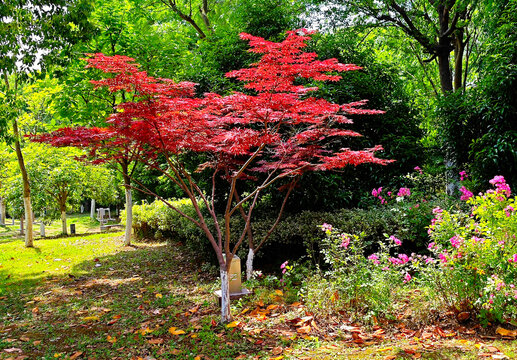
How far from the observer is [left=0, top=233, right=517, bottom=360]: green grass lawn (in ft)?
9.75

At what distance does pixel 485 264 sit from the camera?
3.16m

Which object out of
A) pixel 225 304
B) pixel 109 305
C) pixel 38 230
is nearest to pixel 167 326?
pixel 225 304

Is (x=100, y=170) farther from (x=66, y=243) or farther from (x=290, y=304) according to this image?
(x=290, y=304)

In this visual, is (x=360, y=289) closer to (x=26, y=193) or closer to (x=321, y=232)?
(x=321, y=232)

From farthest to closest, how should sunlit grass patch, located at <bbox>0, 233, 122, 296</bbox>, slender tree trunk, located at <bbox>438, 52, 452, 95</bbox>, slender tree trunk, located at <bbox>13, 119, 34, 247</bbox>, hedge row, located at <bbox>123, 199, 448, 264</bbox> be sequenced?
slender tree trunk, located at <bbox>13, 119, 34, 247</bbox> < slender tree trunk, located at <bbox>438, 52, 452, 95</bbox> < sunlit grass patch, located at <bbox>0, 233, 122, 296</bbox> < hedge row, located at <bbox>123, 199, 448, 264</bbox>

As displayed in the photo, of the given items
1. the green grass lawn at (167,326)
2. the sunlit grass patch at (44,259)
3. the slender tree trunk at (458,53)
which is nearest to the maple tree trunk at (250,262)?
the green grass lawn at (167,326)

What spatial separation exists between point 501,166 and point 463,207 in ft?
2.89

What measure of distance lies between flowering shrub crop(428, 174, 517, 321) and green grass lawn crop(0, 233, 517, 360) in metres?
0.34

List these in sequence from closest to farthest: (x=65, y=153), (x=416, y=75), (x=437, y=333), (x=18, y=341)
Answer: (x=437, y=333) → (x=18, y=341) → (x=416, y=75) → (x=65, y=153)

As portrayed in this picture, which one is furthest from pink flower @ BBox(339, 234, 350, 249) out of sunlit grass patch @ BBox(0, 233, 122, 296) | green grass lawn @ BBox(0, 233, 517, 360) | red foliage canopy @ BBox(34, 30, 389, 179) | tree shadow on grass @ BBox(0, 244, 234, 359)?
sunlit grass patch @ BBox(0, 233, 122, 296)

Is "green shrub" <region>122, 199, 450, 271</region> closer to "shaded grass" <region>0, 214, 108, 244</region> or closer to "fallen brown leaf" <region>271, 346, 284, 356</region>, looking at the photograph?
"fallen brown leaf" <region>271, 346, 284, 356</region>

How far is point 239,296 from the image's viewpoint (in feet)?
14.8

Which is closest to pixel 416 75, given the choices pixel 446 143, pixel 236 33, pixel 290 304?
pixel 446 143

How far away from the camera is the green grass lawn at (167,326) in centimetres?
297
